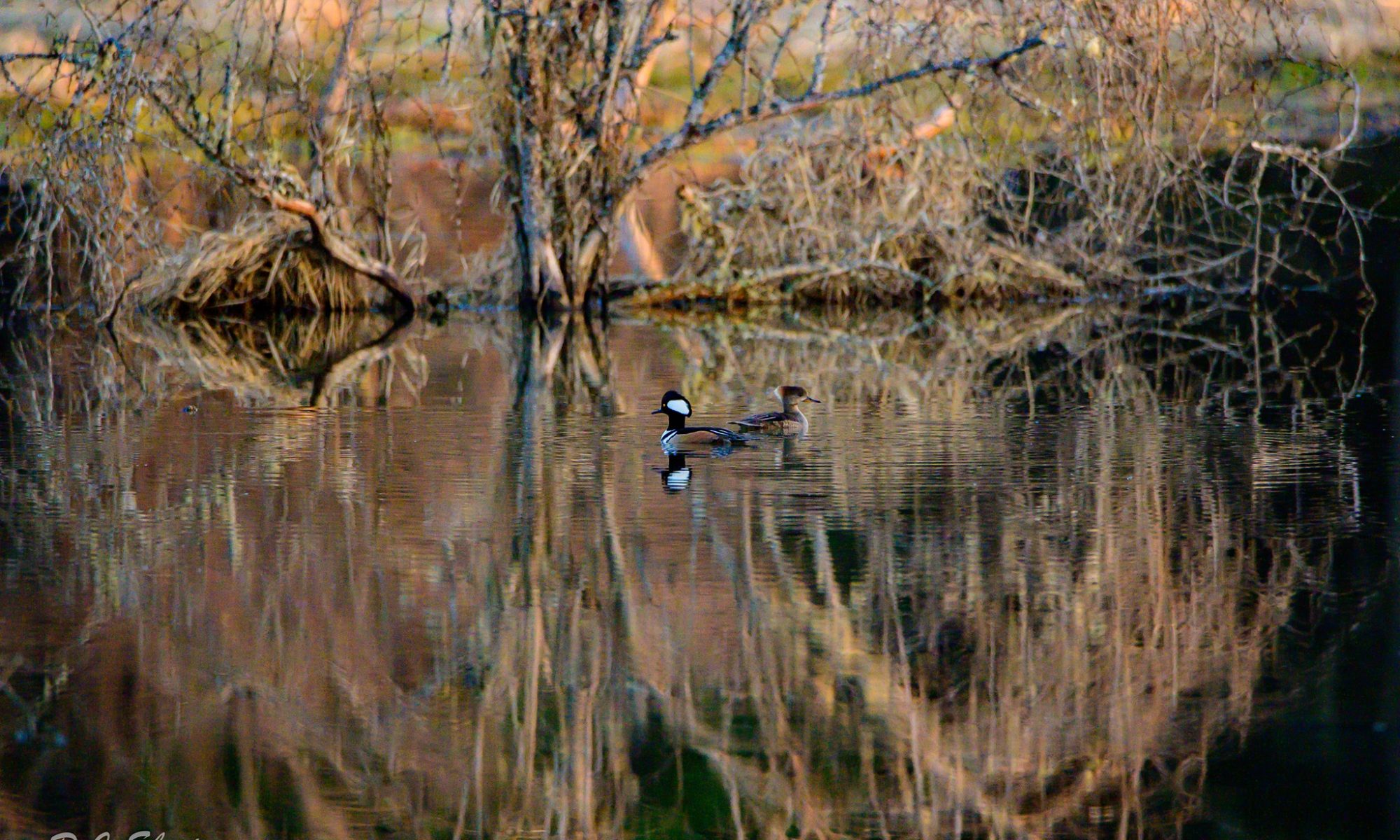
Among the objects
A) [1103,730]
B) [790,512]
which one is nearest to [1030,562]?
[790,512]

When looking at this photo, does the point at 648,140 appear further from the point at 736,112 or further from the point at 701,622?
the point at 701,622

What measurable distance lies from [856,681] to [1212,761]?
1001 mm

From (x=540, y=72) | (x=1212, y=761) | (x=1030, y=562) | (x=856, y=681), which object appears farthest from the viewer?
(x=540, y=72)

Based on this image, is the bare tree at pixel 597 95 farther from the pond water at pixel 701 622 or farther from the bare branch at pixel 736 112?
the pond water at pixel 701 622

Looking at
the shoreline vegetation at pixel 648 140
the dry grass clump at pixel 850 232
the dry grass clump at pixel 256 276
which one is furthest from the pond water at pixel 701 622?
the dry grass clump at pixel 850 232

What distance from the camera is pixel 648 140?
17.3 meters

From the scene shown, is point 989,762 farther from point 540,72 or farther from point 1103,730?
point 540,72

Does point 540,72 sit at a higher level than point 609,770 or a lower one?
higher

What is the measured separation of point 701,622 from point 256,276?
539 inches

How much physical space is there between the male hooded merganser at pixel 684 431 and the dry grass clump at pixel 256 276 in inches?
350

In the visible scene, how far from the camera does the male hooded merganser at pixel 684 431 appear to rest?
9.16 m

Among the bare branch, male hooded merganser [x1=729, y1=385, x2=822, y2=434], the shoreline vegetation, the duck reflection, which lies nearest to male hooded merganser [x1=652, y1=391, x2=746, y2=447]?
male hooded merganser [x1=729, y1=385, x2=822, y2=434]

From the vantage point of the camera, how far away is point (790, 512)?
732cm

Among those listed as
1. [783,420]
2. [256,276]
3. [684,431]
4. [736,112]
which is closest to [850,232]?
[736,112]
